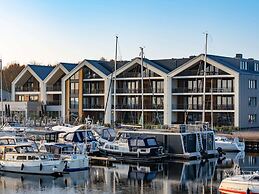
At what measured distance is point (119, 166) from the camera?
155ft

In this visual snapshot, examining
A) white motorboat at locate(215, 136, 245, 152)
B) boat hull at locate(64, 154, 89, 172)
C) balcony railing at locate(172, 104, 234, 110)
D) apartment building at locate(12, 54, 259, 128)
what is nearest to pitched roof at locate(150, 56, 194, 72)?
apartment building at locate(12, 54, 259, 128)

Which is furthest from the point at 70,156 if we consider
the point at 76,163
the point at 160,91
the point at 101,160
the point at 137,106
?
the point at 137,106

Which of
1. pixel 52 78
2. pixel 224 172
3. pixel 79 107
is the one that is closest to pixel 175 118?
pixel 79 107

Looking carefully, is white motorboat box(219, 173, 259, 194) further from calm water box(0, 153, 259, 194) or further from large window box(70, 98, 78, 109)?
large window box(70, 98, 78, 109)

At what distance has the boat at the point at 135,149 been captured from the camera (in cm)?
4866

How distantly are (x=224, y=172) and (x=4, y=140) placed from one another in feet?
57.2

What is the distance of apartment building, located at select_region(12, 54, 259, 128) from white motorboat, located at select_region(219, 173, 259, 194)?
113ft

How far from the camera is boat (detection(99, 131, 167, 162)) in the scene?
48.7 meters

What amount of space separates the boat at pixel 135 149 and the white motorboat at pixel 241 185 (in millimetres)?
15673

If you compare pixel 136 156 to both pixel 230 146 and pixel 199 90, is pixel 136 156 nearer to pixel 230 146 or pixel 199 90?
pixel 230 146

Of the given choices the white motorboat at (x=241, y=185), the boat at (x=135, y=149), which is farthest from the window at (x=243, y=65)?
the white motorboat at (x=241, y=185)

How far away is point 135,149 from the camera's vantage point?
162ft

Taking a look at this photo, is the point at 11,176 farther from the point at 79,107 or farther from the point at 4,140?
the point at 79,107

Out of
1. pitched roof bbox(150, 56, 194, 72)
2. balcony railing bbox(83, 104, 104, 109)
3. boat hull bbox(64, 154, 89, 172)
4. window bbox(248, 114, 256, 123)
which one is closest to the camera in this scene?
boat hull bbox(64, 154, 89, 172)
